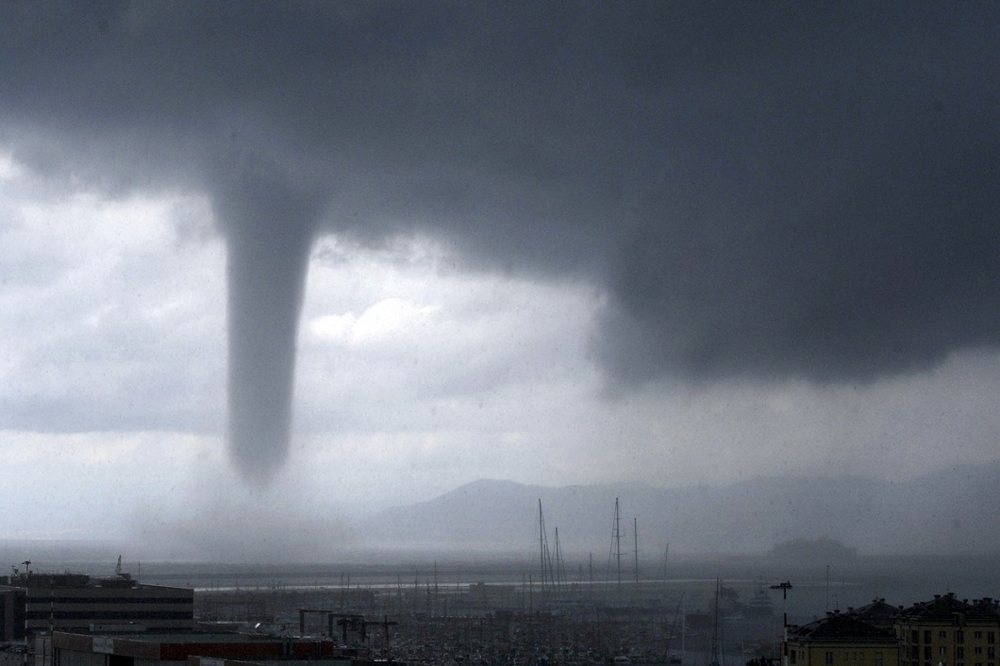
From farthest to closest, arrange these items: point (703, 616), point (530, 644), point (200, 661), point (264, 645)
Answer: point (703, 616)
point (530, 644)
point (264, 645)
point (200, 661)

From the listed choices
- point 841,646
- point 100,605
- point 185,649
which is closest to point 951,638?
point 841,646

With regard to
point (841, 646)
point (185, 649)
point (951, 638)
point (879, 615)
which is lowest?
point (951, 638)

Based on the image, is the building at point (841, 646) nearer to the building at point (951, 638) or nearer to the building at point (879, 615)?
the building at point (951, 638)

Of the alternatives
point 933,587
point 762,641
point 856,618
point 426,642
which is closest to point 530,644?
point 426,642

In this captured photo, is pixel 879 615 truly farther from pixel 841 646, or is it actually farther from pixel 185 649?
pixel 185 649

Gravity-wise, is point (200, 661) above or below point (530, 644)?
above

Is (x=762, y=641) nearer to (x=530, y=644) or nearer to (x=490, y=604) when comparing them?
(x=530, y=644)
